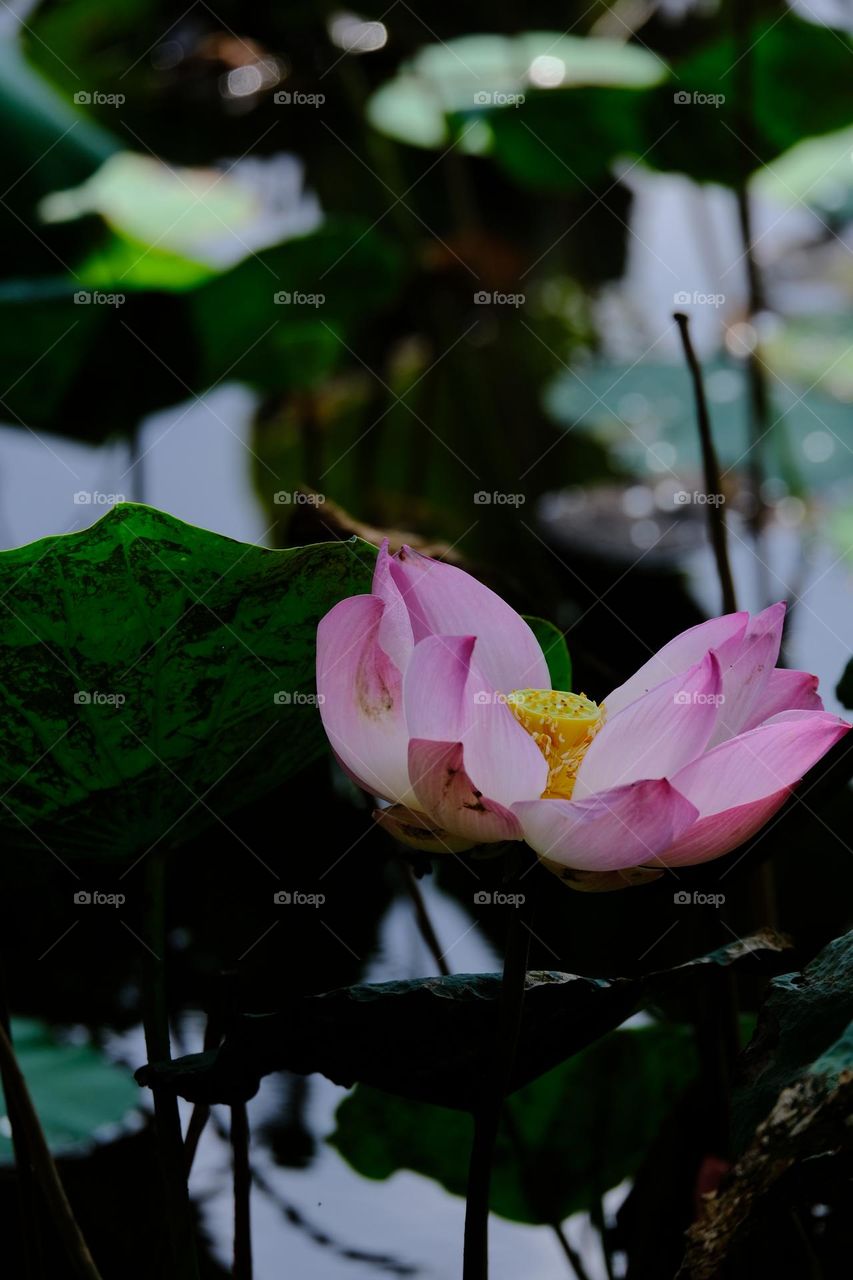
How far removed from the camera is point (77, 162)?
130 centimetres

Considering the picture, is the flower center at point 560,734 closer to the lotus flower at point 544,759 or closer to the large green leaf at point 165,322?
the lotus flower at point 544,759

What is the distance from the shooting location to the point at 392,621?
35cm

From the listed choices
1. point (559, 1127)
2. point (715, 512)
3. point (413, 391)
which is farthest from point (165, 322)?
point (559, 1127)

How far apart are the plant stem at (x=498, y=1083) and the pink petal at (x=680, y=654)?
3.3 inches

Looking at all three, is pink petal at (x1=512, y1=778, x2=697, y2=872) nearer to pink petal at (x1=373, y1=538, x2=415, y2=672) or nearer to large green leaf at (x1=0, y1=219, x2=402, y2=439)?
pink petal at (x1=373, y1=538, x2=415, y2=672)

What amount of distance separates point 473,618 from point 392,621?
58mm

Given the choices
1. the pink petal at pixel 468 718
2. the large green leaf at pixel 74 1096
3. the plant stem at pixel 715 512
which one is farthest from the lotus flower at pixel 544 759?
the large green leaf at pixel 74 1096

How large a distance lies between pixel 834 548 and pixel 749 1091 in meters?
1.34

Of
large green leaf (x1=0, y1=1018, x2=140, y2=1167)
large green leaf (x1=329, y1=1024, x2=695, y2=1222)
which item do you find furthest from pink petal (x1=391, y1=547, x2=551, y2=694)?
large green leaf (x1=0, y1=1018, x2=140, y2=1167)

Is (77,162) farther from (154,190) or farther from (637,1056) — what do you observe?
(637,1056)

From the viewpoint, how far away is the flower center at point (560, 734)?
14.9 inches

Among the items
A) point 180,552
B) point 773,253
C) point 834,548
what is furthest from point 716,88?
point 773,253

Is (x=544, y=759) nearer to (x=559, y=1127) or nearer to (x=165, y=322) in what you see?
(x=559, y=1127)

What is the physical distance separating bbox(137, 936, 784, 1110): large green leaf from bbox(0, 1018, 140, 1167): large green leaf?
1.08 ft
